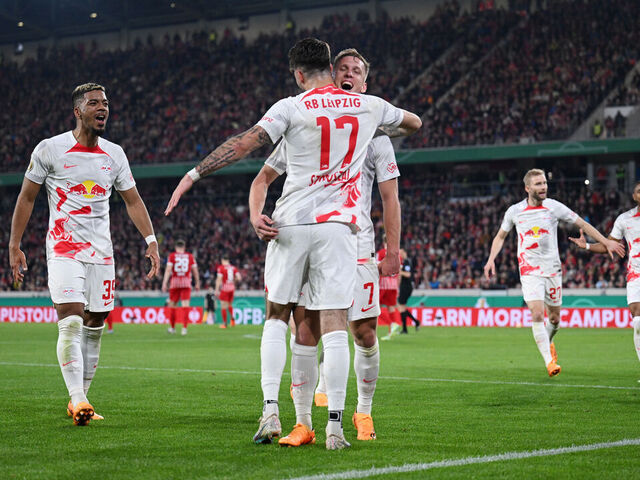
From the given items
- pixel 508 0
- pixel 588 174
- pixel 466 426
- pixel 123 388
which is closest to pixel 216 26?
pixel 508 0

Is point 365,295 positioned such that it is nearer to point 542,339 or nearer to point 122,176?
point 122,176

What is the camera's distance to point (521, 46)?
1583 inches

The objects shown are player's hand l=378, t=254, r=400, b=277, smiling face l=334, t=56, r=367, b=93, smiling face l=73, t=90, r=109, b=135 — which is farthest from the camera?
smiling face l=73, t=90, r=109, b=135

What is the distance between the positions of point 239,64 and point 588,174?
64.1ft

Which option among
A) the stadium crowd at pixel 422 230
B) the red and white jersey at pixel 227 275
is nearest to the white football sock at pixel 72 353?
the red and white jersey at pixel 227 275

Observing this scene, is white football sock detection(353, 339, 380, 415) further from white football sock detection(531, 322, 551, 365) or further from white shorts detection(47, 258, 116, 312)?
white football sock detection(531, 322, 551, 365)

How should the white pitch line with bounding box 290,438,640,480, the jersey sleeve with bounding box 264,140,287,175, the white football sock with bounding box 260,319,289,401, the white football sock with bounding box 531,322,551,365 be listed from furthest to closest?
the white football sock with bounding box 531,322,551,365
the jersey sleeve with bounding box 264,140,287,175
the white football sock with bounding box 260,319,289,401
the white pitch line with bounding box 290,438,640,480

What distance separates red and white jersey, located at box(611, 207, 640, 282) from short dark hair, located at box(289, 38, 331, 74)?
20.4ft

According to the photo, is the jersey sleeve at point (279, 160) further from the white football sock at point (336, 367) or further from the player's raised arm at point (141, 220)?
the player's raised arm at point (141, 220)

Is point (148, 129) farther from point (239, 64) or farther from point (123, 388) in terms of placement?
point (123, 388)

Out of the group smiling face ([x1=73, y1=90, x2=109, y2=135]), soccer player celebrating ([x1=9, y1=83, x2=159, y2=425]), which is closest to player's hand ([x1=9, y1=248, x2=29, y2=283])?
soccer player celebrating ([x1=9, y1=83, x2=159, y2=425])

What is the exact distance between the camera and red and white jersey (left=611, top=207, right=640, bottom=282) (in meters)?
10.6

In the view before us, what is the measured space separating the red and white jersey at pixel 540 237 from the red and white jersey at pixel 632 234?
38.6 inches

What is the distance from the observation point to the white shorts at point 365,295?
6.40 metres
